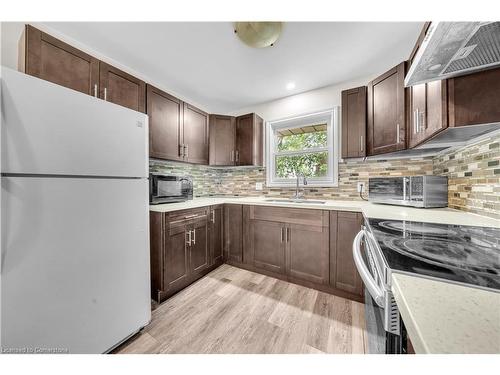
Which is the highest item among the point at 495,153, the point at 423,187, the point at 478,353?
the point at 495,153

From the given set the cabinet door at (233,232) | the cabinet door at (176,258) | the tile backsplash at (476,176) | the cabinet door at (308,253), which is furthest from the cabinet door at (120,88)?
the tile backsplash at (476,176)

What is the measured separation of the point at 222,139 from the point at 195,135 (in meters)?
0.42

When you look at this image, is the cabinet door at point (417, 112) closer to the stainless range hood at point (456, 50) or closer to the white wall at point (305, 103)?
the stainless range hood at point (456, 50)

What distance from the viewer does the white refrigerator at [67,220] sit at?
0.82 m

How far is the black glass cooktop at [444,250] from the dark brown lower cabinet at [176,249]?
5.30 feet

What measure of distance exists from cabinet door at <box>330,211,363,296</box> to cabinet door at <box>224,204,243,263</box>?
1.07 meters

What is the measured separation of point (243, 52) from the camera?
1734 millimetres

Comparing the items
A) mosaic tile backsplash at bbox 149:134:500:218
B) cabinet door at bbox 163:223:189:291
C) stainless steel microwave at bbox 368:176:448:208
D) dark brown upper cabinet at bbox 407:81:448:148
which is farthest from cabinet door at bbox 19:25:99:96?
stainless steel microwave at bbox 368:176:448:208

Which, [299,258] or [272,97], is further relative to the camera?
[272,97]

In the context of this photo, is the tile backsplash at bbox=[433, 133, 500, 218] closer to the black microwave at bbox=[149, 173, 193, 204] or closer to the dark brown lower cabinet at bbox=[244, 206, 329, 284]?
the dark brown lower cabinet at bbox=[244, 206, 329, 284]
